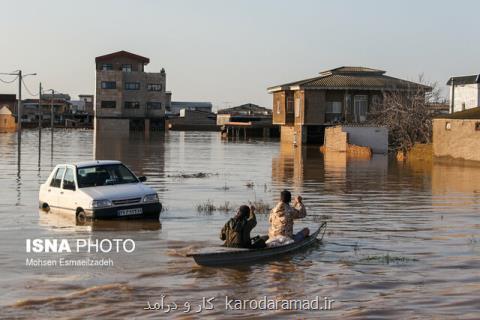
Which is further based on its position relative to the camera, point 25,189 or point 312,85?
point 312,85

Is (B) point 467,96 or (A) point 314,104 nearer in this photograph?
(B) point 467,96

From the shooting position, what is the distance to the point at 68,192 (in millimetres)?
20828

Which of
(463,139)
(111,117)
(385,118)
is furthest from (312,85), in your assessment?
(111,117)

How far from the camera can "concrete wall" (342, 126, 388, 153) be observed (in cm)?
6122

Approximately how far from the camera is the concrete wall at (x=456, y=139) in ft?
152

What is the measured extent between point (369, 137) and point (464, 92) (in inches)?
483

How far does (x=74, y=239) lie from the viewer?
17.4 meters

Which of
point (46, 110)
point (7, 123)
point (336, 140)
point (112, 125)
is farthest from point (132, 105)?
point (336, 140)

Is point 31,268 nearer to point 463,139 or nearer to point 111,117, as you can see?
point 463,139

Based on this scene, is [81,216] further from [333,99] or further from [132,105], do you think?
[132,105]

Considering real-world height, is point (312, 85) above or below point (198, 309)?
above

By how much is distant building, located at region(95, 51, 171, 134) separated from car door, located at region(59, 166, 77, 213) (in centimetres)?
9475

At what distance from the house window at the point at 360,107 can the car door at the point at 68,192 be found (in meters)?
58.4

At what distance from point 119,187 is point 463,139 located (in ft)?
104
